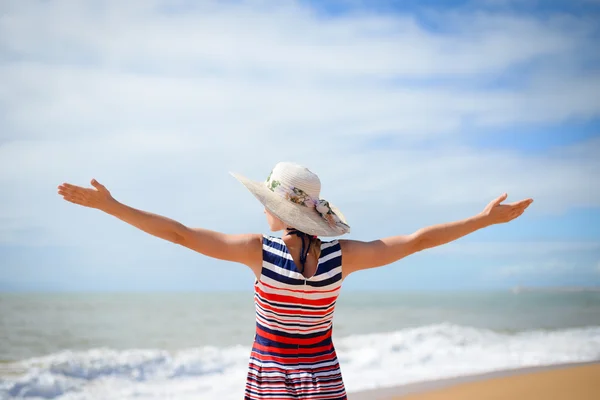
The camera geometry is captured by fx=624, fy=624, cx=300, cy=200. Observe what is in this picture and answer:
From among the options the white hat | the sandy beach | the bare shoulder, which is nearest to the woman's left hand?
the bare shoulder

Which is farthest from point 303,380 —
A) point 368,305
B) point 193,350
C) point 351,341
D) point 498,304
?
point 498,304

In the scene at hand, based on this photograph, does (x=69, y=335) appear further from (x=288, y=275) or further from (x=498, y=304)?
(x=498, y=304)

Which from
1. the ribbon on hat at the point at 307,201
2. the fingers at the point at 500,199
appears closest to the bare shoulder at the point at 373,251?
the ribbon on hat at the point at 307,201

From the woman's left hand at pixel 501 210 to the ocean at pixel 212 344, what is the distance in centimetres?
503

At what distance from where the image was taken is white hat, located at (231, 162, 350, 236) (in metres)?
2.28

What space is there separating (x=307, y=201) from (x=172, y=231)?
1.78 ft

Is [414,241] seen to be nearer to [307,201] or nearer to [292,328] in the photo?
[307,201]

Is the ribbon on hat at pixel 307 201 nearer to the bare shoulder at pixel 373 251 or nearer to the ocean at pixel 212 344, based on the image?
the bare shoulder at pixel 373 251

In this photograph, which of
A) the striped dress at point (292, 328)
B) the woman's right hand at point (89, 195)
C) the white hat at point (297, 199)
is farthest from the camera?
the white hat at point (297, 199)

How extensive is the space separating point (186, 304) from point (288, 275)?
64.3 ft

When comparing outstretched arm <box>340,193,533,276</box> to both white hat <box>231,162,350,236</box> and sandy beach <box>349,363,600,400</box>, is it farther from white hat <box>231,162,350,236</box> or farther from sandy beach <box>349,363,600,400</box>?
sandy beach <box>349,363,600,400</box>

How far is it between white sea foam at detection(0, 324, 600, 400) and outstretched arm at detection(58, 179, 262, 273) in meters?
5.46

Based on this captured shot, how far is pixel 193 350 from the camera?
1152cm

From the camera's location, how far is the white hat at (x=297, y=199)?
2.28 metres
